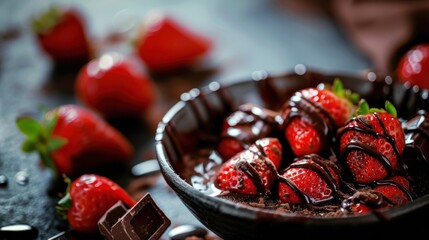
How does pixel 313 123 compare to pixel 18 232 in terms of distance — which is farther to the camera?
pixel 18 232

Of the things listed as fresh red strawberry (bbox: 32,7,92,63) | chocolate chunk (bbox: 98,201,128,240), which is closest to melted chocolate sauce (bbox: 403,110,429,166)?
chocolate chunk (bbox: 98,201,128,240)

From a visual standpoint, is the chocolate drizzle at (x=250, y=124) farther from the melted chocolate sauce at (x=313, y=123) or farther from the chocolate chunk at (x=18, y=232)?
the chocolate chunk at (x=18, y=232)

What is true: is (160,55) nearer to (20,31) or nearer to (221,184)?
(20,31)

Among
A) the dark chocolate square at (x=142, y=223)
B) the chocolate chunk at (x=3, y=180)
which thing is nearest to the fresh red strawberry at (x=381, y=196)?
the dark chocolate square at (x=142, y=223)

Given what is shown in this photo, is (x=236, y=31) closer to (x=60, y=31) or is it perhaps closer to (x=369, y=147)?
(x=60, y=31)

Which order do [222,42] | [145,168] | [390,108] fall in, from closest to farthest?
1. [390,108]
2. [145,168]
3. [222,42]

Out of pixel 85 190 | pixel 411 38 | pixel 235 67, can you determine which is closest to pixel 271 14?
pixel 235 67

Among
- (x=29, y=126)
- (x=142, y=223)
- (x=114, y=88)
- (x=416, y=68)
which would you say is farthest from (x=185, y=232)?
(x=416, y=68)
